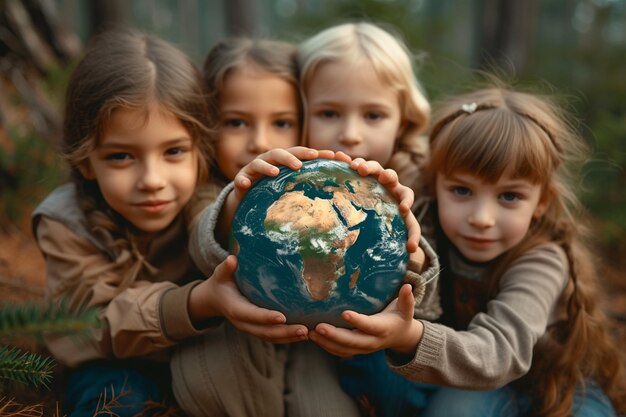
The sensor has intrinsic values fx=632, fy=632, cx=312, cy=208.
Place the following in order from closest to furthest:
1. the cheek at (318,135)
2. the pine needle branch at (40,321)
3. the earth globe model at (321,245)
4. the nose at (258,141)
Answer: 1. the pine needle branch at (40,321)
2. the earth globe model at (321,245)
3. the nose at (258,141)
4. the cheek at (318,135)

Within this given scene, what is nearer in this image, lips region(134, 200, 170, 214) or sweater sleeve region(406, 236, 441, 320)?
sweater sleeve region(406, 236, 441, 320)

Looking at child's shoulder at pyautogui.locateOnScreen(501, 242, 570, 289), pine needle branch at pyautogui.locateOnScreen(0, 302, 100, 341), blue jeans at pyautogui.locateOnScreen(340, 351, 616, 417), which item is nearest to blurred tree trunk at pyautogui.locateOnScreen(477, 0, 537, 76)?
child's shoulder at pyautogui.locateOnScreen(501, 242, 570, 289)

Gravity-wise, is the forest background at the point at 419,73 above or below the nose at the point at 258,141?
below

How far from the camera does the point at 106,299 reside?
120 inches

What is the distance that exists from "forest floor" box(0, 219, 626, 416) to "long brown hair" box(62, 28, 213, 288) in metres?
0.89

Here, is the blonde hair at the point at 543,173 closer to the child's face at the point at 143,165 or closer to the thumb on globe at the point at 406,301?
the thumb on globe at the point at 406,301

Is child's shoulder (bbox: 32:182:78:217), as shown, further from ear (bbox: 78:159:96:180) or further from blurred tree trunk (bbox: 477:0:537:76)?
blurred tree trunk (bbox: 477:0:537:76)

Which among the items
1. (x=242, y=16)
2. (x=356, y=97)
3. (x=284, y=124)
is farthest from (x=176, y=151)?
(x=242, y=16)

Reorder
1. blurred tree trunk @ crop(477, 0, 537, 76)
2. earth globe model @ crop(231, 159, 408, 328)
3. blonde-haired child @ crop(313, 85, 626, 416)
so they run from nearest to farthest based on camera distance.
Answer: earth globe model @ crop(231, 159, 408, 328) → blonde-haired child @ crop(313, 85, 626, 416) → blurred tree trunk @ crop(477, 0, 537, 76)

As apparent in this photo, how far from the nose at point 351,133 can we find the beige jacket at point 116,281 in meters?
0.83

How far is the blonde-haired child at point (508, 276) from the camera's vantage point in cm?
276

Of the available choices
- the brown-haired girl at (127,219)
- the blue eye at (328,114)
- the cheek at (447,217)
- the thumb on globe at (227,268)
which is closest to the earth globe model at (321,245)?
the thumb on globe at (227,268)

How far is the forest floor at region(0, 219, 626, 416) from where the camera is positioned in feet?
11.0

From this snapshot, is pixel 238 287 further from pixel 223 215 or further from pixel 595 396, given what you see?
pixel 595 396
